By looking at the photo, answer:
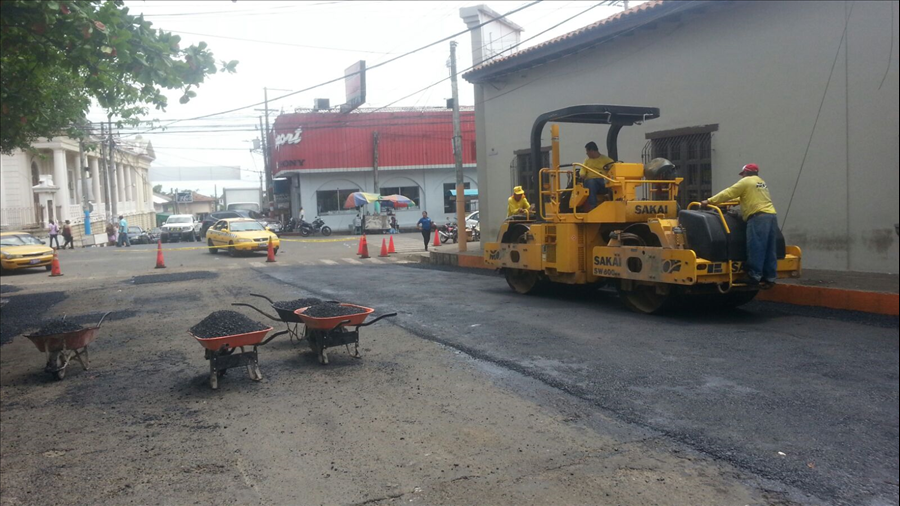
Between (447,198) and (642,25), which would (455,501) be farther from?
(447,198)

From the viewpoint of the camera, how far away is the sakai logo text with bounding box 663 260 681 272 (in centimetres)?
888

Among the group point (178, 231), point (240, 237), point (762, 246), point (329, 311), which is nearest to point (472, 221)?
point (240, 237)

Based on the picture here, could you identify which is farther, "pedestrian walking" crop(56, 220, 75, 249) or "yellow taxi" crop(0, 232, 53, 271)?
"pedestrian walking" crop(56, 220, 75, 249)

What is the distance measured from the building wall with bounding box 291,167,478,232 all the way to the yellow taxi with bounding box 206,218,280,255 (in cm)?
1764

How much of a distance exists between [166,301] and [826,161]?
11.6 metres

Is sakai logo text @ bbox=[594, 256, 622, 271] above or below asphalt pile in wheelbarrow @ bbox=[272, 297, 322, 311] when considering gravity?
above

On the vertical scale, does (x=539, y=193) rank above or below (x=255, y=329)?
above

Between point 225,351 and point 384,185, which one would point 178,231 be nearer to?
point 384,185

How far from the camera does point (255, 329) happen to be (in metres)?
7.04

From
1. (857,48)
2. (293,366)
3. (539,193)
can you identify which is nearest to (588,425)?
(857,48)

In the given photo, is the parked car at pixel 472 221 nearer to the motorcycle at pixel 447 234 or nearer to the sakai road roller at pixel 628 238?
the motorcycle at pixel 447 234

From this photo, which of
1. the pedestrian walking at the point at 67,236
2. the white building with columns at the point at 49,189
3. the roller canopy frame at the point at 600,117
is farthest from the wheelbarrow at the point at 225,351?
the pedestrian walking at the point at 67,236

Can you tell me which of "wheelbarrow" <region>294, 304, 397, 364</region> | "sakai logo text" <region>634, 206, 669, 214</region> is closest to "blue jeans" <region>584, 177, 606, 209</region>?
"sakai logo text" <region>634, 206, 669, 214</region>

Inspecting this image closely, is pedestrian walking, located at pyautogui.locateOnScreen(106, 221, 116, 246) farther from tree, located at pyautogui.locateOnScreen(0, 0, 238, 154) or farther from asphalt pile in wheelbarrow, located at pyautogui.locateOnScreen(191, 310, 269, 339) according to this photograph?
asphalt pile in wheelbarrow, located at pyautogui.locateOnScreen(191, 310, 269, 339)
